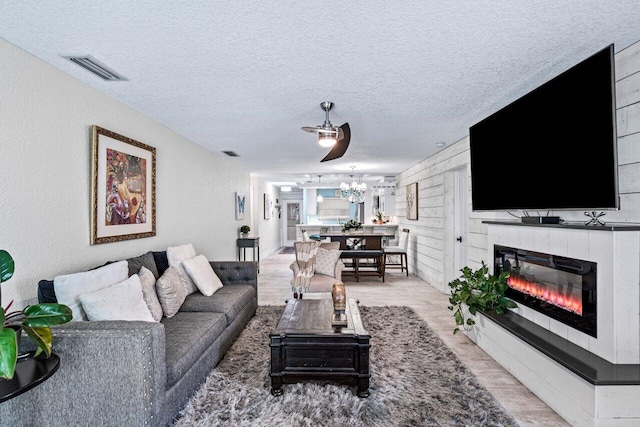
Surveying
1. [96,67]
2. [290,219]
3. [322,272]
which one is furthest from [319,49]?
[290,219]

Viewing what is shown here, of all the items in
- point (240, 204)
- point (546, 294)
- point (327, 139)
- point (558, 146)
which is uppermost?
point (327, 139)

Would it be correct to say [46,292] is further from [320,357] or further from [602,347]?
[602,347]

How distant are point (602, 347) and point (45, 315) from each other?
3.10 metres

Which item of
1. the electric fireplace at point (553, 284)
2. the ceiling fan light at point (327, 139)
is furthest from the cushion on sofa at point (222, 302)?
the electric fireplace at point (553, 284)

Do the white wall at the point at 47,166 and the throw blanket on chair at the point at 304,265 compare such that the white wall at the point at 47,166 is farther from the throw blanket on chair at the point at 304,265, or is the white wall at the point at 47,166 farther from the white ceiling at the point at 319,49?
the throw blanket on chair at the point at 304,265

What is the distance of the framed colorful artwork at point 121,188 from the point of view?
2955 mm

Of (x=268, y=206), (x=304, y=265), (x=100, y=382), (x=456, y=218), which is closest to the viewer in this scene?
A: (x=100, y=382)

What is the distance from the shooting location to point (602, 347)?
2215mm

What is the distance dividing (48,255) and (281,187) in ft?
34.6

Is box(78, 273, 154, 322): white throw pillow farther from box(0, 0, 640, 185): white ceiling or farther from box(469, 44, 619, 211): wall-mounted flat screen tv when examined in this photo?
box(469, 44, 619, 211): wall-mounted flat screen tv

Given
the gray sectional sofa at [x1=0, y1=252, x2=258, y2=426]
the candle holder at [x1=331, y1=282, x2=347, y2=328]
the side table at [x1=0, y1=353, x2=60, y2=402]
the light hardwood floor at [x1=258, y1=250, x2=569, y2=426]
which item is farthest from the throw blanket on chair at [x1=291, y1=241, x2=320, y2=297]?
the side table at [x1=0, y1=353, x2=60, y2=402]

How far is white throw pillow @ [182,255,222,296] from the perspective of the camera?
12.1 ft

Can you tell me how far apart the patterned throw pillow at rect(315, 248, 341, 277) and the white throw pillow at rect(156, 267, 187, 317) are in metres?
2.28

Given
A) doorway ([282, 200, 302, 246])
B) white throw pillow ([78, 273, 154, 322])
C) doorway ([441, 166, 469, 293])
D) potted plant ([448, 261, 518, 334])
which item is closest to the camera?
white throw pillow ([78, 273, 154, 322])
